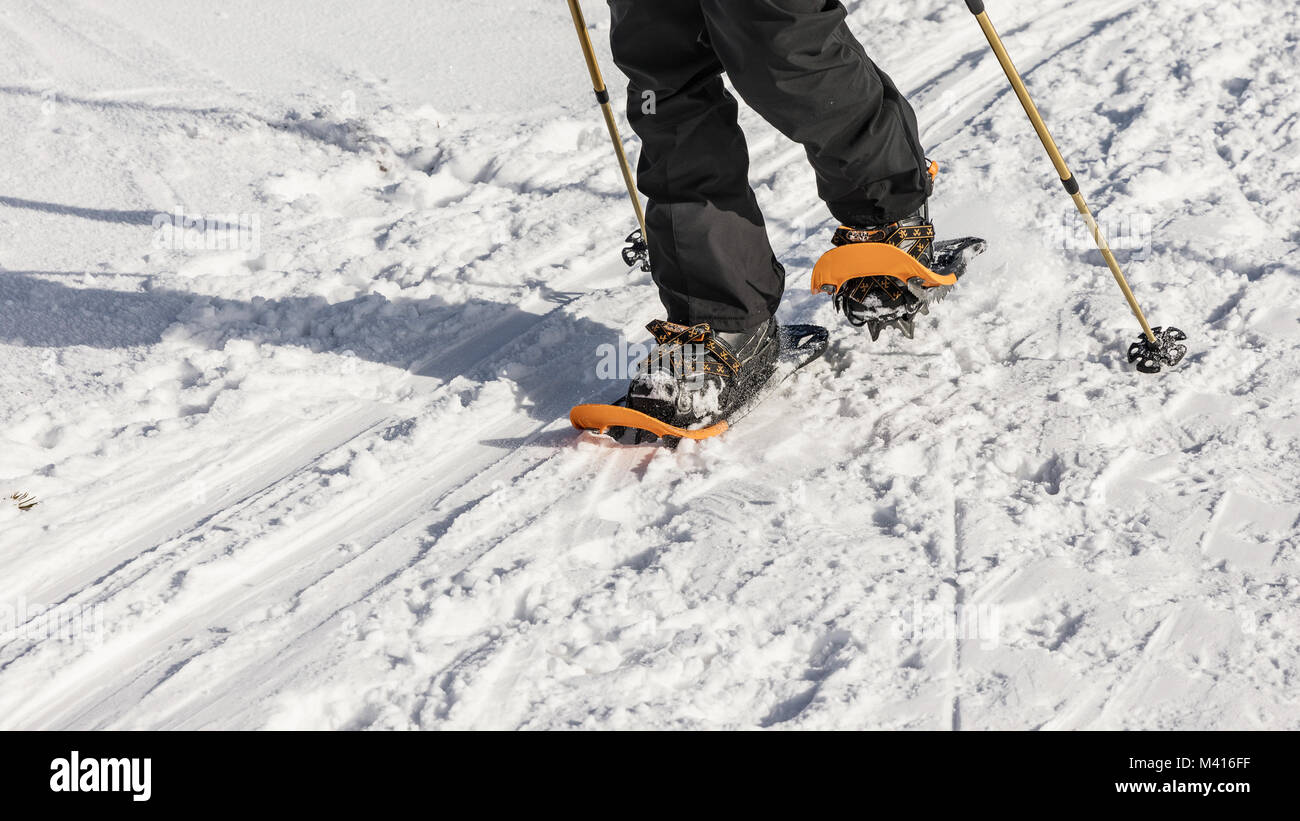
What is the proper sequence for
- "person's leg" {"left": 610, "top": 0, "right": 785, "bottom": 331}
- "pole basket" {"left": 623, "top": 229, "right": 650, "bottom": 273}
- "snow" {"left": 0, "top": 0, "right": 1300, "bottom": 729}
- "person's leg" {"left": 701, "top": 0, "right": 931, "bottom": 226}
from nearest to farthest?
"snow" {"left": 0, "top": 0, "right": 1300, "bottom": 729}, "person's leg" {"left": 701, "top": 0, "right": 931, "bottom": 226}, "person's leg" {"left": 610, "top": 0, "right": 785, "bottom": 331}, "pole basket" {"left": 623, "top": 229, "right": 650, "bottom": 273}

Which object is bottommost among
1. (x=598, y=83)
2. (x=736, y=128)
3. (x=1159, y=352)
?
(x=1159, y=352)

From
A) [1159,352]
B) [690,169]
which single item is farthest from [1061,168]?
[690,169]

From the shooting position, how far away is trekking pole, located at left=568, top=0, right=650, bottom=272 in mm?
3479

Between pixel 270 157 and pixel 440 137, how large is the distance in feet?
2.72

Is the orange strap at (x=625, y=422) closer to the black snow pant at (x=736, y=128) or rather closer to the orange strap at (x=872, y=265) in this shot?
the black snow pant at (x=736, y=128)

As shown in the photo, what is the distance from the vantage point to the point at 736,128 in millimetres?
2953

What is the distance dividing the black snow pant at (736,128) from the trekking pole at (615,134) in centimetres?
42

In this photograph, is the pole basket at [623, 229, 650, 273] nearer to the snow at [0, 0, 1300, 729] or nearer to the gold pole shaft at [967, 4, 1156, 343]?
the snow at [0, 0, 1300, 729]

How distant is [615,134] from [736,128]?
0.87 m

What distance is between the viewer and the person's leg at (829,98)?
8.32ft

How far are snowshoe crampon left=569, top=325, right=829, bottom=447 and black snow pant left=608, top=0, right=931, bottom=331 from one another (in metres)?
0.19

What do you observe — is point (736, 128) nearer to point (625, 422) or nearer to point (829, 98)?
point (829, 98)

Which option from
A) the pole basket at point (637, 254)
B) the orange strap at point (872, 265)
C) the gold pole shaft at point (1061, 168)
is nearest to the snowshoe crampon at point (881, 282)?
the orange strap at point (872, 265)

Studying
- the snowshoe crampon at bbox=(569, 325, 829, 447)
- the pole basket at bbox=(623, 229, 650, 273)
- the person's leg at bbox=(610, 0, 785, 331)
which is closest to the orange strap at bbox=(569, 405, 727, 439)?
the snowshoe crampon at bbox=(569, 325, 829, 447)
